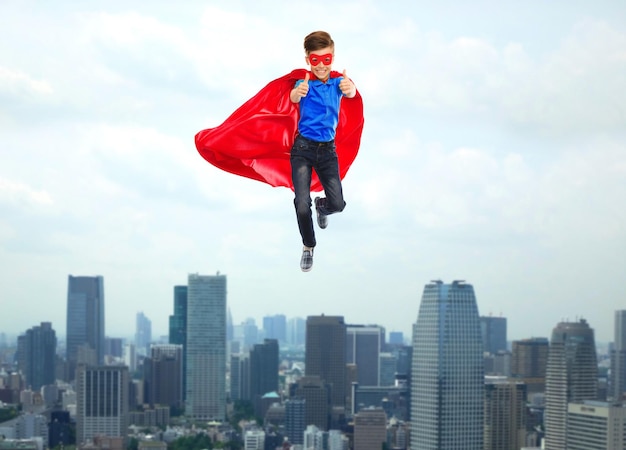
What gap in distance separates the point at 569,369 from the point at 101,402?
29.4m

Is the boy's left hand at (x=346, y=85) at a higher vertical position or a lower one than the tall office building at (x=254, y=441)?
higher

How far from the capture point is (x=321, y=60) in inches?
273

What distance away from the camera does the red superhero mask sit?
6.93m

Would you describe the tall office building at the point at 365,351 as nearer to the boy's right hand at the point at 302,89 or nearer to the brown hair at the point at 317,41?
the boy's right hand at the point at 302,89

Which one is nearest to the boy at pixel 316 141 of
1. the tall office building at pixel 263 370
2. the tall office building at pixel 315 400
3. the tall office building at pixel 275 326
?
the tall office building at pixel 315 400

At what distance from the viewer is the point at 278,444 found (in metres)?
70.8

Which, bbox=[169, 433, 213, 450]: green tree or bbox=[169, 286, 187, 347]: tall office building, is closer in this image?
bbox=[169, 433, 213, 450]: green tree

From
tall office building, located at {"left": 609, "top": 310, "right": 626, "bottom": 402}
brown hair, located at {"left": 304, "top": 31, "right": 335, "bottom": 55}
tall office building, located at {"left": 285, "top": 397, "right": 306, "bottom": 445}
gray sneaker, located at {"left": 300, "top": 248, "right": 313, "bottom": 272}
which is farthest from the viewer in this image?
tall office building, located at {"left": 609, "top": 310, "right": 626, "bottom": 402}

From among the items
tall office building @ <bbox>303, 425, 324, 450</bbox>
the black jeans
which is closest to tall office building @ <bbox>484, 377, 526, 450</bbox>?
tall office building @ <bbox>303, 425, 324, 450</bbox>

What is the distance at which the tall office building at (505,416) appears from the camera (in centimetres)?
6800

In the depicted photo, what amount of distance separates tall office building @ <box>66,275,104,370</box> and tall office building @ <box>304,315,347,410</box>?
1060 inches

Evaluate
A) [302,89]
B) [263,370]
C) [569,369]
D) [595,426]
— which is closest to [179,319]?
[263,370]

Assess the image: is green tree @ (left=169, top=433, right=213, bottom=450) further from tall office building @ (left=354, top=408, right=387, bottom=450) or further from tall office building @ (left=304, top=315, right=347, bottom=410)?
tall office building @ (left=304, top=315, right=347, bottom=410)

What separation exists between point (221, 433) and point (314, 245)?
65.5 metres
